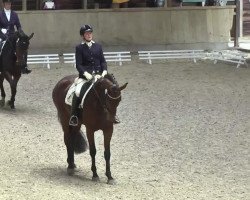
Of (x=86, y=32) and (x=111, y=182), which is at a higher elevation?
(x=86, y=32)

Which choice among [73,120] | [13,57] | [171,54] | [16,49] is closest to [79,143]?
[73,120]

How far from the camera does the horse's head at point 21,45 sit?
13.9 metres

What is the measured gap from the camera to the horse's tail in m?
10.5

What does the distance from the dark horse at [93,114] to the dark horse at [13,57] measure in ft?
12.4

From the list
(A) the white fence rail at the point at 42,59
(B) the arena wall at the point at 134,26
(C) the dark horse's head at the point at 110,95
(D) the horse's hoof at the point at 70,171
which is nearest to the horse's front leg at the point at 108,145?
(C) the dark horse's head at the point at 110,95

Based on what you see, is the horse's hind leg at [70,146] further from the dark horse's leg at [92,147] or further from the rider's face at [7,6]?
the rider's face at [7,6]

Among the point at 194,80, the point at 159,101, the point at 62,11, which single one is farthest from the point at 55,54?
the point at 159,101

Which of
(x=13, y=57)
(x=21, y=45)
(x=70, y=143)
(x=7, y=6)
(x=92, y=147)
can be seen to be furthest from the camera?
(x=7, y=6)

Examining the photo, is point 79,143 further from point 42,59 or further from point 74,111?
point 42,59

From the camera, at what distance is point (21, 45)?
551 inches

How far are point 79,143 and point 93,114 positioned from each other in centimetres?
101

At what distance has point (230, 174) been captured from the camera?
10.7m

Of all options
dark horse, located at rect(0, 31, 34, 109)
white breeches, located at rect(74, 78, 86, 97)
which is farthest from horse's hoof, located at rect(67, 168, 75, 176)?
dark horse, located at rect(0, 31, 34, 109)

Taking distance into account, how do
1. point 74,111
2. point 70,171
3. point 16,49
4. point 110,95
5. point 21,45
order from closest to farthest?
point 110,95, point 74,111, point 70,171, point 21,45, point 16,49
